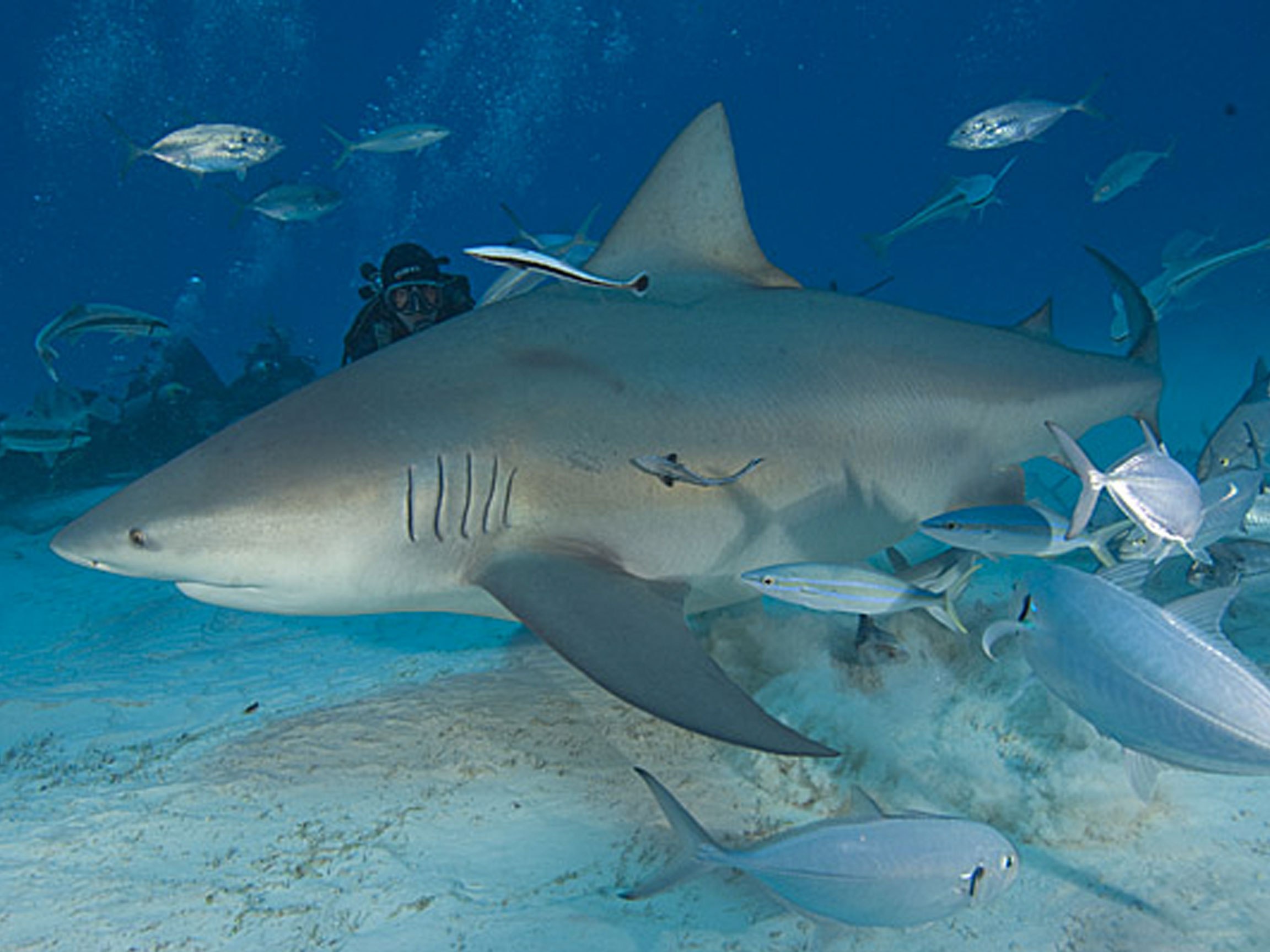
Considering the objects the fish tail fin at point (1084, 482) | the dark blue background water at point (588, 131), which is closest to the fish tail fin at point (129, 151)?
the fish tail fin at point (1084, 482)

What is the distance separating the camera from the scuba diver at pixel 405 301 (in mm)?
5453

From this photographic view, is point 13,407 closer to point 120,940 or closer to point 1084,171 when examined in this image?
point 120,940

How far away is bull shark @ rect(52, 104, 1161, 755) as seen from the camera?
2.32 m

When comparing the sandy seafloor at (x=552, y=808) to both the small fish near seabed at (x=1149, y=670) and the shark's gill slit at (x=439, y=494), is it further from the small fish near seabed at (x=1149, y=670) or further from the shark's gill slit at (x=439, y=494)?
the shark's gill slit at (x=439, y=494)

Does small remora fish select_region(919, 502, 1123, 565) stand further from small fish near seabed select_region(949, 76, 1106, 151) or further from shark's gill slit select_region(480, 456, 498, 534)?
small fish near seabed select_region(949, 76, 1106, 151)

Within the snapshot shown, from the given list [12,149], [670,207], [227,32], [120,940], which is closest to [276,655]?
[120,940]

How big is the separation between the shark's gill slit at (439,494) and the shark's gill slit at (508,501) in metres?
0.20

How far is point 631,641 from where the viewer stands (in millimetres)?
2062

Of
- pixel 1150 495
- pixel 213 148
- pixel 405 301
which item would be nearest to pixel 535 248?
pixel 405 301

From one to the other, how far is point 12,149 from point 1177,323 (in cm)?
7811

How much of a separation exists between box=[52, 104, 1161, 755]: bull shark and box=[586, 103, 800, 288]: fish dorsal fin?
1 centimetres

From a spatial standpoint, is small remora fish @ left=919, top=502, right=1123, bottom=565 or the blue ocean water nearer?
small remora fish @ left=919, top=502, right=1123, bottom=565

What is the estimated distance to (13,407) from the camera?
129ft

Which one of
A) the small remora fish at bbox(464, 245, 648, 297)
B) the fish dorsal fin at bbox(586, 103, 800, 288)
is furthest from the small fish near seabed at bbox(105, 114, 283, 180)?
the small remora fish at bbox(464, 245, 648, 297)
